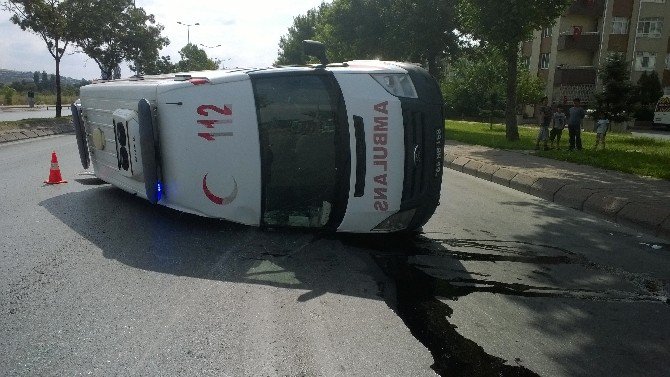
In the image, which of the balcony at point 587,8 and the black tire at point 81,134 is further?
the balcony at point 587,8

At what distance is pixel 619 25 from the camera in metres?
42.2

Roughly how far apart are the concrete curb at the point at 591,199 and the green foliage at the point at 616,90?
76.6 ft

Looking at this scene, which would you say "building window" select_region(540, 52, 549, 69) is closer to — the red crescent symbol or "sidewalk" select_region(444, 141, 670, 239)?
"sidewalk" select_region(444, 141, 670, 239)

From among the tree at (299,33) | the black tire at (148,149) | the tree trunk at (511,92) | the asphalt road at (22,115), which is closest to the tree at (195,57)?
the tree at (299,33)

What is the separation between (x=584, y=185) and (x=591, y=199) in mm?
1120

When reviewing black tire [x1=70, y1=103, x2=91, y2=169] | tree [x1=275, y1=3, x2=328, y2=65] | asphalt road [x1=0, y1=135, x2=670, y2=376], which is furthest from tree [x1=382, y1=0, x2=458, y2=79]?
tree [x1=275, y1=3, x2=328, y2=65]

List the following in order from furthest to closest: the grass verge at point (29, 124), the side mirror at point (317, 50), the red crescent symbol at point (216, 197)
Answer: the grass verge at point (29, 124) < the side mirror at point (317, 50) < the red crescent symbol at point (216, 197)

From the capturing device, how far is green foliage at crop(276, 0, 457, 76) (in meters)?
28.0

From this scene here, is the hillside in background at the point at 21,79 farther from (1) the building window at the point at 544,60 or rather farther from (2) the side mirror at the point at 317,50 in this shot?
(2) the side mirror at the point at 317,50

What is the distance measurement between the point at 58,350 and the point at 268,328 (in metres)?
1.32

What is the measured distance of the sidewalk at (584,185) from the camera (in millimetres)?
7340

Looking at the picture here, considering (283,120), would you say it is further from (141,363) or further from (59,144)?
(59,144)

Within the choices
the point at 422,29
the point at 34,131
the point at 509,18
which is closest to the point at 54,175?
the point at 34,131

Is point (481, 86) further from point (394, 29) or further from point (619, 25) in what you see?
point (394, 29)
